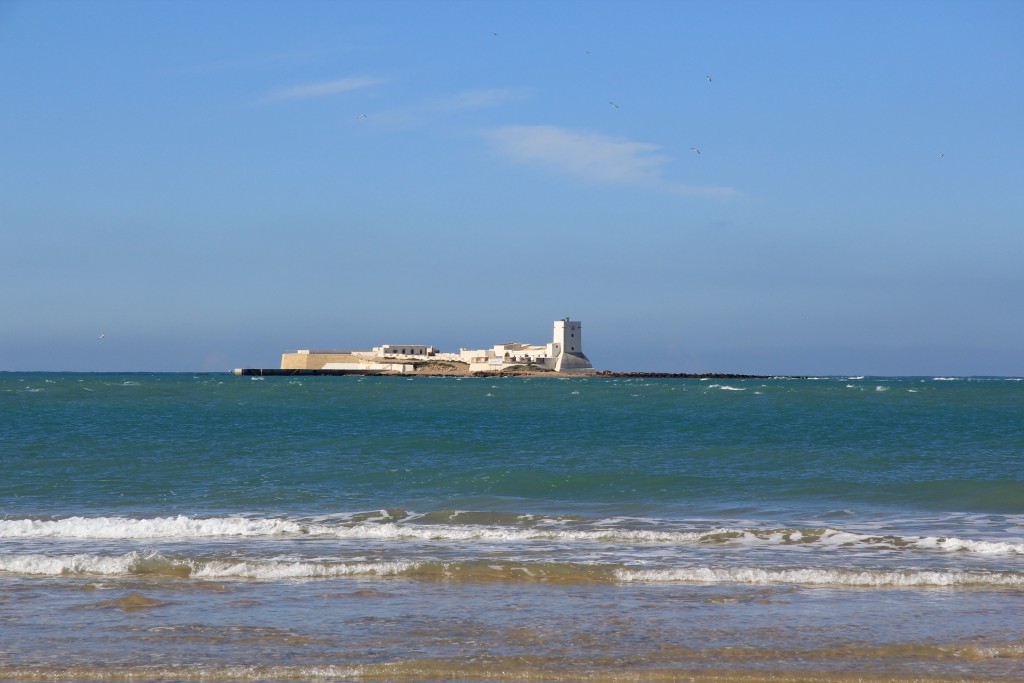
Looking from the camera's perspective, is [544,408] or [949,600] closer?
[949,600]

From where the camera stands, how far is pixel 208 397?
5872 centimetres

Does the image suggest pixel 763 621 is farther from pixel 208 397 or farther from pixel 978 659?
pixel 208 397

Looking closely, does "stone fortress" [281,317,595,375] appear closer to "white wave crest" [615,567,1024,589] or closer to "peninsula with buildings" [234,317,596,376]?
"peninsula with buildings" [234,317,596,376]

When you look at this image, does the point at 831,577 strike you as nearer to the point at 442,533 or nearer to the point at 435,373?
the point at 442,533

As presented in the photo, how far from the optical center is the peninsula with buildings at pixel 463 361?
136m

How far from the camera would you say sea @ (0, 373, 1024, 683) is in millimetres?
8344

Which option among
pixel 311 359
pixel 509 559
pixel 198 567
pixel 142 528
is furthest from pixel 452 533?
pixel 311 359

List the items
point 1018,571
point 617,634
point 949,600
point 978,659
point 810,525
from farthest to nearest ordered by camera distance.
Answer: point 810,525 → point 1018,571 → point 949,600 → point 617,634 → point 978,659

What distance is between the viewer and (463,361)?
142 metres

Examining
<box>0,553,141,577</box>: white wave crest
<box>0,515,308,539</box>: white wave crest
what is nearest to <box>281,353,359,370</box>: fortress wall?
<box>0,515,308,539</box>: white wave crest

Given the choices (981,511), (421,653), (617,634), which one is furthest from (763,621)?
(981,511)

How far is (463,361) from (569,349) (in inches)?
628

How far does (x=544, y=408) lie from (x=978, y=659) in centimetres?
4111

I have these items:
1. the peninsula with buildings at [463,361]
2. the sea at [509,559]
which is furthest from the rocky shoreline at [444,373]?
the sea at [509,559]
